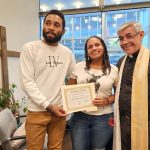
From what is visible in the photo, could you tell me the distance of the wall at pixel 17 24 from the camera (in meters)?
3.69

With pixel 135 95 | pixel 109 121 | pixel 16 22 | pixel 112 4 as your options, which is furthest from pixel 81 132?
pixel 112 4

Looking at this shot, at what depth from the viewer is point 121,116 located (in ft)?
6.14

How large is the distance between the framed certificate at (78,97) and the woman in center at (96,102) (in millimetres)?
42

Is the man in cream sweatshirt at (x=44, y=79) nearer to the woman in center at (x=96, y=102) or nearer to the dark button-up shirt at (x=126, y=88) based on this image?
the woman in center at (x=96, y=102)

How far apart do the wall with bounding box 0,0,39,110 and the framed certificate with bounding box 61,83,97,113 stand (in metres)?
2.27

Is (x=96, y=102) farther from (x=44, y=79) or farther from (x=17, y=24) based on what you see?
(x=17, y=24)

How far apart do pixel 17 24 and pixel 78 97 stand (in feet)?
8.59

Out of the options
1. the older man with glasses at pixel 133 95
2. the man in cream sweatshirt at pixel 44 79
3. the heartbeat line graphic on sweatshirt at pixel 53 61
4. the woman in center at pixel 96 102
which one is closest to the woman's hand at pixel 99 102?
the woman in center at pixel 96 102

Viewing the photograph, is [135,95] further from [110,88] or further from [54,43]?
[54,43]

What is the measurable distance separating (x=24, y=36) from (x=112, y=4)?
1.77 meters

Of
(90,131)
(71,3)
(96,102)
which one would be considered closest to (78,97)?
(96,102)

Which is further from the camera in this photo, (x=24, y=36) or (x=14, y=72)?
(x=24, y=36)

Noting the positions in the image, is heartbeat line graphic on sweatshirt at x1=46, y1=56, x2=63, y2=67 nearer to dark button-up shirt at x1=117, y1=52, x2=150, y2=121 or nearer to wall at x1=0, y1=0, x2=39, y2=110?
dark button-up shirt at x1=117, y1=52, x2=150, y2=121

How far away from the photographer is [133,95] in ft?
5.82
